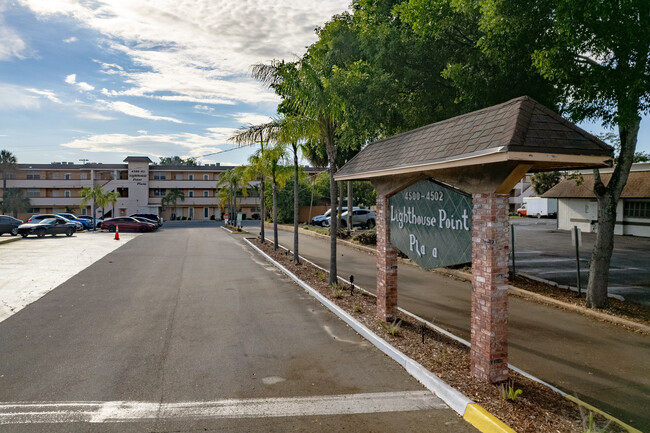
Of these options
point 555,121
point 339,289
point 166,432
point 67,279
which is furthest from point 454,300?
point 67,279

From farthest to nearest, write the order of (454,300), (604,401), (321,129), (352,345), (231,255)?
1. (231,255)
2. (321,129)
3. (454,300)
4. (352,345)
5. (604,401)

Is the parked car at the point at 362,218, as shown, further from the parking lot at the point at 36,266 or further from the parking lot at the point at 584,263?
the parking lot at the point at 36,266

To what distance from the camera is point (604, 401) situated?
19.4ft

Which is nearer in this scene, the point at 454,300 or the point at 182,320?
the point at 182,320

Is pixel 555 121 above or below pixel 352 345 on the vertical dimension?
above

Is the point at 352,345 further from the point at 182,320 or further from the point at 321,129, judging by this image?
the point at 321,129

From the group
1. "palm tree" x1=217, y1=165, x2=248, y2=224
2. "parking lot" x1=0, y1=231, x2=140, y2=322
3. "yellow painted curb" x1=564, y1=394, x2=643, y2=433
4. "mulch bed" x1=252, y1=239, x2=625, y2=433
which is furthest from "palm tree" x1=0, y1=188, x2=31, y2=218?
"yellow painted curb" x1=564, y1=394, x2=643, y2=433

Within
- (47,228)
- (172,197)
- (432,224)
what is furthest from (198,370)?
(172,197)

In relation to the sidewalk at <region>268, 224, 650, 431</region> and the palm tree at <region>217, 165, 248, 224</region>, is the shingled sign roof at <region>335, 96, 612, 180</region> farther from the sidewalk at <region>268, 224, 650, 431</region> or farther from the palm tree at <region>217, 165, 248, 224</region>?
the palm tree at <region>217, 165, 248, 224</region>

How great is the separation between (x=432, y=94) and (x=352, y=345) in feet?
33.1

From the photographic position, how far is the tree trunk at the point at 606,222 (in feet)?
33.9

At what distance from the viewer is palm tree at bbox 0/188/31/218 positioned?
6805 cm

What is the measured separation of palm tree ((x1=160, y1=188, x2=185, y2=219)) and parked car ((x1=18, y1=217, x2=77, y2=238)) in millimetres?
38691

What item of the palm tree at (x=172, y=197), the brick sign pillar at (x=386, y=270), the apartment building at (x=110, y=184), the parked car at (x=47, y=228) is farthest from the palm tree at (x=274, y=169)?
the palm tree at (x=172, y=197)
